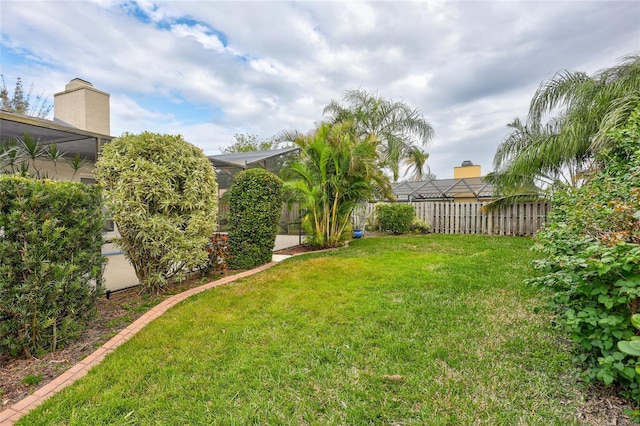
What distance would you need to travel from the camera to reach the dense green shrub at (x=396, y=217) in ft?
39.8

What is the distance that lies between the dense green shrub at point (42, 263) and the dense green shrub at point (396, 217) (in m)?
10.5

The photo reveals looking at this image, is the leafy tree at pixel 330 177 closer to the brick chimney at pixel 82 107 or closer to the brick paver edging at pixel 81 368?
the brick paver edging at pixel 81 368

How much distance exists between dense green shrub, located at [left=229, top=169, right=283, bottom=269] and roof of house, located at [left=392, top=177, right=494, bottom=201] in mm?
9893

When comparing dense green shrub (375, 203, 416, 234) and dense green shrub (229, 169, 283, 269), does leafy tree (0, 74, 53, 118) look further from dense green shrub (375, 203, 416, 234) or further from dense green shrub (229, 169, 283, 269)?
dense green shrub (375, 203, 416, 234)

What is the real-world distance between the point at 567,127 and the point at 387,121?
808 centimetres

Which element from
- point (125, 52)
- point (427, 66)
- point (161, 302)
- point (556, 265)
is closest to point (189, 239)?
point (161, 302)

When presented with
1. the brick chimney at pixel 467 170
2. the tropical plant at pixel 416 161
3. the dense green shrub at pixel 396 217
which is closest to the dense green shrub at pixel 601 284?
the dense green shrub at pixel 396 217

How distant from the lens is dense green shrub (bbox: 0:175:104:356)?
2.45 m

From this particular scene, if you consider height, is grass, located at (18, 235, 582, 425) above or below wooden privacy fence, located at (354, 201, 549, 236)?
below

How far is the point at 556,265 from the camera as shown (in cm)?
197

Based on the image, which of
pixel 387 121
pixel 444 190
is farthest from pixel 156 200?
pixel 444 190

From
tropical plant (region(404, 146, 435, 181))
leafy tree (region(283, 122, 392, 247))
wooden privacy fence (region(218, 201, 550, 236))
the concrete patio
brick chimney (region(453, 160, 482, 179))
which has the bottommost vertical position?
the concrete patio

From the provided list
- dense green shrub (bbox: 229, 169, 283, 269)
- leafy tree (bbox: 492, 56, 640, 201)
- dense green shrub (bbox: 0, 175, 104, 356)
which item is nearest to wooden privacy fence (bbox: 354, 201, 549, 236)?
leafy tree (bbox: 492, 56, 640, 201)

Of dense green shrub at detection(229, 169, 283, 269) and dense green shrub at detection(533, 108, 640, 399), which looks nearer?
dense green shrub at detection(533, 108, 640, 399)
